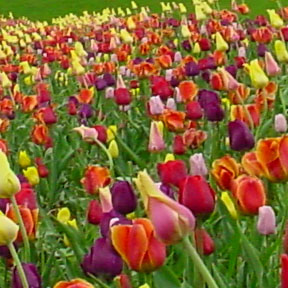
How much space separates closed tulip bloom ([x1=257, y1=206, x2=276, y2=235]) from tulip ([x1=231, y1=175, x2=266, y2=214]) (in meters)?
0.02

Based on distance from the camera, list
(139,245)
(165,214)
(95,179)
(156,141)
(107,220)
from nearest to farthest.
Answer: (165,214), (139,245), (107,220), (95,179), (156,141)

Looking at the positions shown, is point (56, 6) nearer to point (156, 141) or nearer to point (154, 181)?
point (154, 181)

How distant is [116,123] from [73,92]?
1.53 metres

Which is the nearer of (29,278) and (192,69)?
(29,278)

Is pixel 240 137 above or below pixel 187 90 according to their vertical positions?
below

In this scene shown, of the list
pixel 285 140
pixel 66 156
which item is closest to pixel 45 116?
pixel 66 156

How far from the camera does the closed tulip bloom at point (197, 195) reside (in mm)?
1774

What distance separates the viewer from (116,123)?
5.12 metres

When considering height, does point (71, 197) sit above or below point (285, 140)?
below

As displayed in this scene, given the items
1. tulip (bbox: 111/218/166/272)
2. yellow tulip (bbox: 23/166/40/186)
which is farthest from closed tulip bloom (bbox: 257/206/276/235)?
yellow tulip (bbox: 23/166/40/186)

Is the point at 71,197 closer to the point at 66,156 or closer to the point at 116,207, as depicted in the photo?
the point at 66,156

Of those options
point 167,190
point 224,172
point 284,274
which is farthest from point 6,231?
point 224,172

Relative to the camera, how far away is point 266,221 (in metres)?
2.13

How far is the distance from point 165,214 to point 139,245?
0.23 m
